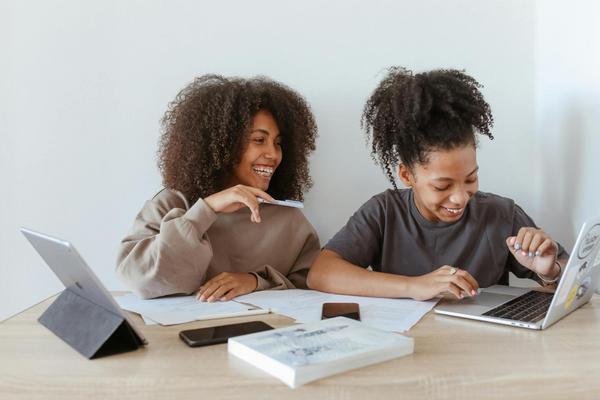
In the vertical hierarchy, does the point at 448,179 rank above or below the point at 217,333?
above

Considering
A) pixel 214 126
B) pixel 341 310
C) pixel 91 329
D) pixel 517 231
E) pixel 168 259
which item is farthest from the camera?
pixel 214 126

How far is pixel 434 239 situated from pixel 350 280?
285 mm

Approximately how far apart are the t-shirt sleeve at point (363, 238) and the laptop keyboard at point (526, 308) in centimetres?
38

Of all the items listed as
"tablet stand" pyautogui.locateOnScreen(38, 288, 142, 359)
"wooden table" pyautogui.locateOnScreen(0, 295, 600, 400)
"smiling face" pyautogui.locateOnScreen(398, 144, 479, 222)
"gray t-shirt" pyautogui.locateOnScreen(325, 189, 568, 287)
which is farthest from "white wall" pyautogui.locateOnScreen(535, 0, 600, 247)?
"tablet stand" pyautogui.locateOnScreen(38, 288, 142, 359)

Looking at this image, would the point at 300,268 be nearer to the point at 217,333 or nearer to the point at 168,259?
the point at 168,259

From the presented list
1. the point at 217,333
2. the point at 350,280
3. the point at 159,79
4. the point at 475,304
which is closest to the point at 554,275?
the point at 475,304

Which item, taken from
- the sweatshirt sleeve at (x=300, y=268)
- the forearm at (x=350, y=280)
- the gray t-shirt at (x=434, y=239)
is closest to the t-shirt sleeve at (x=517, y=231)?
the gray t-shirt at (x=434, y=239)

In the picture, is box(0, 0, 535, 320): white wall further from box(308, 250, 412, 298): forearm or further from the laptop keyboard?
the laptop keyboard

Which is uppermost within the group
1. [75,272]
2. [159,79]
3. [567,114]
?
[159,79]

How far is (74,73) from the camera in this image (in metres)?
1.49

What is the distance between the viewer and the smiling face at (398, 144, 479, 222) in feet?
3.73

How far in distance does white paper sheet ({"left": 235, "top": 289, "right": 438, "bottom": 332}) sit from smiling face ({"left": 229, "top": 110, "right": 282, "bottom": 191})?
36 cm

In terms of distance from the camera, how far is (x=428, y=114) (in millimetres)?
1176

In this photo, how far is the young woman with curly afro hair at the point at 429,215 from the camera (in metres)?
1.10
